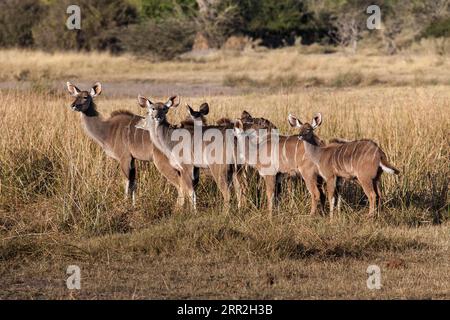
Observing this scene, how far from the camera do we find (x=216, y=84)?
90.5 ft

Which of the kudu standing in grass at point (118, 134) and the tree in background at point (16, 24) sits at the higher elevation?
the tree in background at point (16, 24)

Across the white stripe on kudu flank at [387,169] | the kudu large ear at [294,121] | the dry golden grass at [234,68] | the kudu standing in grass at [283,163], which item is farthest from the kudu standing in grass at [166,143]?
the dry golden grass at [234,68]

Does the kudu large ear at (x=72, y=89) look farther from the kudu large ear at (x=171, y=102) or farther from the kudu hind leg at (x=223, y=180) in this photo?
the kudu hind leg at (x=223, y=180)

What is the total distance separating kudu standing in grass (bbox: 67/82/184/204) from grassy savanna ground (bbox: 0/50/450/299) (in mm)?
232

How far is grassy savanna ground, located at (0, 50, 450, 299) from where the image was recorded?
7.58 meters

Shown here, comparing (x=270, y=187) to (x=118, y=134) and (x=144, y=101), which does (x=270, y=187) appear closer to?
A: (x=144, y=101)

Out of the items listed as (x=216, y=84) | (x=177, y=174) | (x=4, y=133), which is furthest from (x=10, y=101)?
(x=216, y=84)

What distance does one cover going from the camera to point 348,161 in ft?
32.6

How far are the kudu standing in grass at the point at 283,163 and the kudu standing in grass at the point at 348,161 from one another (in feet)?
0.44

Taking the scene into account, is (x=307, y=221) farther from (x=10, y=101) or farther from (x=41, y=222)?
(x=10, y=101)

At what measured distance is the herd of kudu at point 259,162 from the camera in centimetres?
995

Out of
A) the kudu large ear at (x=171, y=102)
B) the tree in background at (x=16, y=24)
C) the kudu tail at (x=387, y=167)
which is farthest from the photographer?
the tree in background at (x=16, y=24)

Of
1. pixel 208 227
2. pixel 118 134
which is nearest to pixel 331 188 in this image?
pixel 208 227

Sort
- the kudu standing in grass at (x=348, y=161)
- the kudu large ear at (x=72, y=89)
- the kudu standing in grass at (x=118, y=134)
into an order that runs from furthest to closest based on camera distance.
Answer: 1. the kudu large ear at (x=72, y=89)
2. the kudu standing in grass at (x=118, y=134)
3. the kudu standing in grass at (x=348, y=161)
